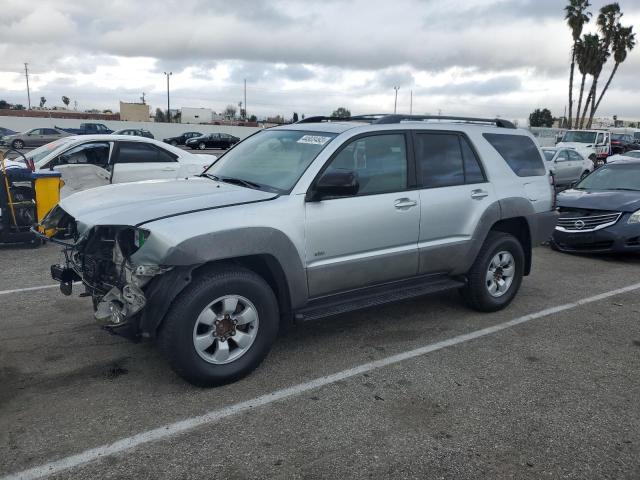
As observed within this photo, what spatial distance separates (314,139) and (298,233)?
3.09 feet

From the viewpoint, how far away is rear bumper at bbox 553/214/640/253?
7.98 metres

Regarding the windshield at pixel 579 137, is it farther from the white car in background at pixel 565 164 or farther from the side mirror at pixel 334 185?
the side mirror at pixel 334 185

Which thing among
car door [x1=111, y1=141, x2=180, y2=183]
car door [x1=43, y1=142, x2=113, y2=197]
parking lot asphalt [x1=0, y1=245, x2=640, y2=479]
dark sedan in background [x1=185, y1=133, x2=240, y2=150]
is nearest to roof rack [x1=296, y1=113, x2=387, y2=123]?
parking lot asphalt [x1=0, y1=245, x2=640, y2=479]

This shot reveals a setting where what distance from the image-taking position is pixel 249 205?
4.00 m

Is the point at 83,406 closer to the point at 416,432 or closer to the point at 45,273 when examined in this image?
the point at 416,432

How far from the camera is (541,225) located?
19.4ft

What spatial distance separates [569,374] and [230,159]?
3.35 metres

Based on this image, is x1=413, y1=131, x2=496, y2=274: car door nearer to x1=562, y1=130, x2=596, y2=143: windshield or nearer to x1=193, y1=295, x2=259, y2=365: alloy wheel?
x1=193, y1=295, x2=259, y2=365: alloy wheel

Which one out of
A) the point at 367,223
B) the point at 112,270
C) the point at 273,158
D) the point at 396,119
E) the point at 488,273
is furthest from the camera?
the point at 488,273

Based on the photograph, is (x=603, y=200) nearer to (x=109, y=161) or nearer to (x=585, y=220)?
(x=585, y=220)

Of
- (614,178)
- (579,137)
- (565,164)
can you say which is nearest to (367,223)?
(614,178)

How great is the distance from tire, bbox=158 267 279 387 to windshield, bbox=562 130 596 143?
23.7 metres

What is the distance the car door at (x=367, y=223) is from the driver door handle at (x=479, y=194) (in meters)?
0.76

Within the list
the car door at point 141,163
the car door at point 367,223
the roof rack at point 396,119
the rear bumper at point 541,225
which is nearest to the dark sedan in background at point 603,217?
the rear bumper at point 541,225
